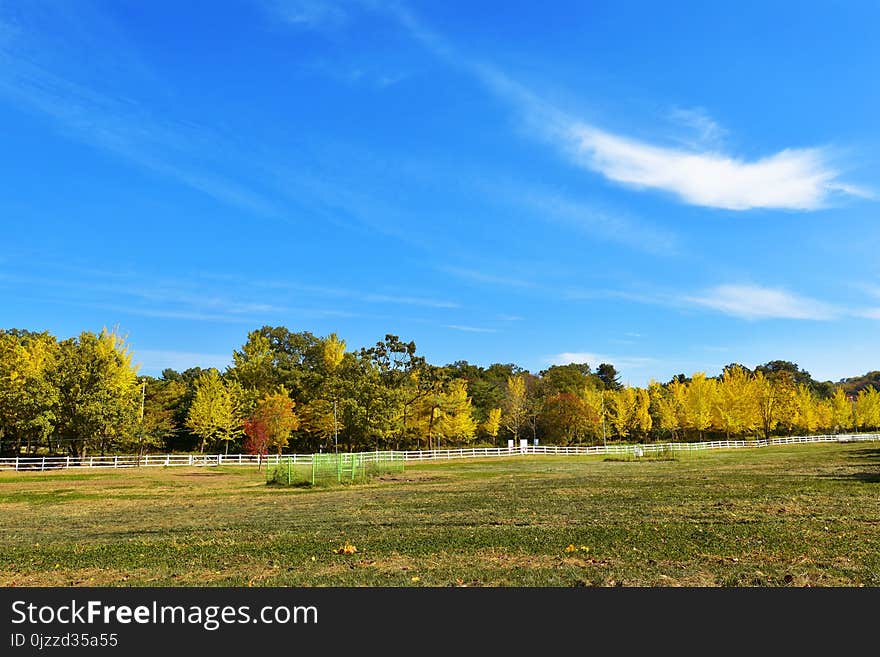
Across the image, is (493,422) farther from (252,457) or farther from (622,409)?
(252,457)

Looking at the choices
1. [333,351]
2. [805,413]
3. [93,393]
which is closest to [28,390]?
[93,393]

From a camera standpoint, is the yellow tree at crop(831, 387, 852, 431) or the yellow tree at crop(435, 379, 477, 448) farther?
the yellow tree at crop(831, 387, 852, 431)

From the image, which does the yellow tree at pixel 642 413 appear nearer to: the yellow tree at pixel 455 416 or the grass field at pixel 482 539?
the yellow tree at pixel 455 416

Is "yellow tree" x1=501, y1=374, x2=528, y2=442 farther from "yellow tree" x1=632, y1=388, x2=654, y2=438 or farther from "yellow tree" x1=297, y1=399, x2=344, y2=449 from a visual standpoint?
"yellow tree" x1=297, y1=399, x2=344, y2=449

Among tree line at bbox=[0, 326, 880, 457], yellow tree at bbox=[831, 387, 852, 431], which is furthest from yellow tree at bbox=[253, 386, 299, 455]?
yellow tree at bbox=[831, 387, 852, 431]

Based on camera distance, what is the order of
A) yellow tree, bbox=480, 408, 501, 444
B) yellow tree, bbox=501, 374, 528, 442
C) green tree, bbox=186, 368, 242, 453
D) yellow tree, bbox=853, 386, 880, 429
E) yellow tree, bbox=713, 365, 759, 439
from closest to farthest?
green tree, bbox=186, 368, 242, 453
yellow tree, bbox=480, 408, 501, 444
yellow tree, bbox=713, 365, 759, 439
yellow tree, bbox=501, 374, 528, 442
yellow tree, bbox=853, 386, 880, 429

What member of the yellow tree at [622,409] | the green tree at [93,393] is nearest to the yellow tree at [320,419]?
the green tree at [93,393]

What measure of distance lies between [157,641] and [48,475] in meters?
41.8

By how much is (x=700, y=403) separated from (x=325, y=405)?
162ft

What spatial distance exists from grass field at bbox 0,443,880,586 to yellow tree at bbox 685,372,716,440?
59.2 metres

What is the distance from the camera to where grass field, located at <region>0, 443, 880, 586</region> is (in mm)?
7816

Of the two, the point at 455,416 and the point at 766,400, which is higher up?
the point at 766,400

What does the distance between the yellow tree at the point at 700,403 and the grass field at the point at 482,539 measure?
5919 centimetres

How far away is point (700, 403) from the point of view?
7744 cm
